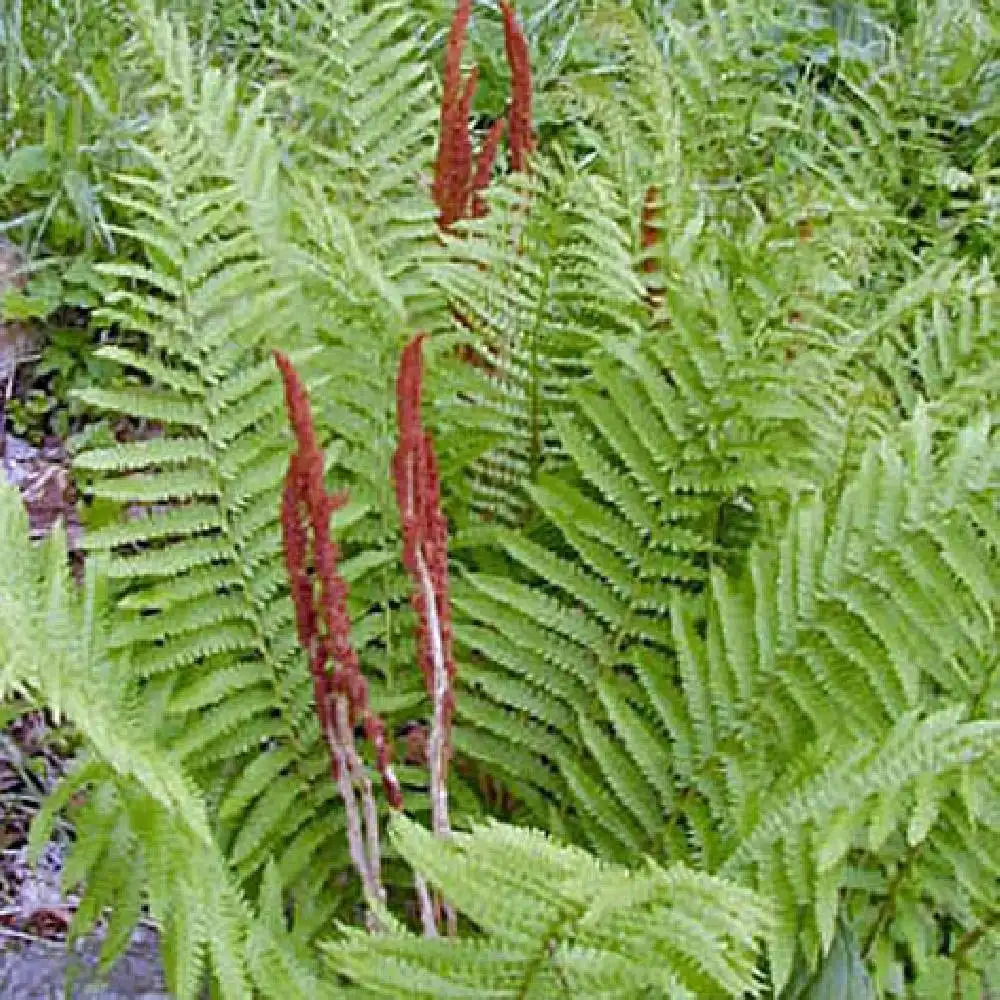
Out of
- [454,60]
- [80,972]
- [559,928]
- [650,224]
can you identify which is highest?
[454,60]

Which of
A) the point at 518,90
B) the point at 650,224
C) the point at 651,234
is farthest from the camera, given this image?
the point at 651,234

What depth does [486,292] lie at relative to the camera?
1.98m

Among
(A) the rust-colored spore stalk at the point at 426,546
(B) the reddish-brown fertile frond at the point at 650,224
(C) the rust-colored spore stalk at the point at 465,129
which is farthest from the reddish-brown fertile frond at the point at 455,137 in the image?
(A) the rust-colored spore stalk at the point at 426,546

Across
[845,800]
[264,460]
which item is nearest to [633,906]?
[845,800]

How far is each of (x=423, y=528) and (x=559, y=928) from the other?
35 cm

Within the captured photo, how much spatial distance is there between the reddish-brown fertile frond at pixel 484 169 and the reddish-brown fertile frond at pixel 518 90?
0.9 inches

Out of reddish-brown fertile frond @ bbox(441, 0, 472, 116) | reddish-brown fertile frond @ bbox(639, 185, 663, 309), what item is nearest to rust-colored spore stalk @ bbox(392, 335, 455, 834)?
reddish-brown fertile frond @ bbox(441, 0, 472, 116)

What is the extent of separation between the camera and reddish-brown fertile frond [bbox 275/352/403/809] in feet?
4.36

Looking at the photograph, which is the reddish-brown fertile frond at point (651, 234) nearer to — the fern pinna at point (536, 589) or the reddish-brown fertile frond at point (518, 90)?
the fern pinna at point (536, 589)

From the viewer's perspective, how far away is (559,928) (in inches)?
52.7

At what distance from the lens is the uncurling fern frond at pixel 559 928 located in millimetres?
1291

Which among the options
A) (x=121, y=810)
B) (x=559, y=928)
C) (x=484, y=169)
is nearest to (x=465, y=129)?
(x=484, y=169)

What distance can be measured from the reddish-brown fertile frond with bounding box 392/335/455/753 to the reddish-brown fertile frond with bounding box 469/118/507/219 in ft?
1.99

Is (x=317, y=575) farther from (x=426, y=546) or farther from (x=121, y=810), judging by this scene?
(x=121, y=810)
